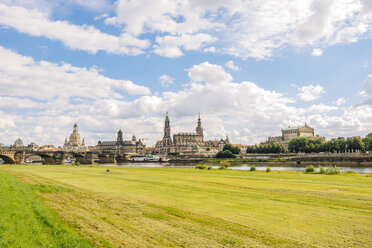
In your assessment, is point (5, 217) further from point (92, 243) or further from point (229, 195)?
point (229, 195)

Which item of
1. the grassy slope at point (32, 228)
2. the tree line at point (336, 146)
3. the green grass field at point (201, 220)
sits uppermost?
the tree line at point (336, 146)

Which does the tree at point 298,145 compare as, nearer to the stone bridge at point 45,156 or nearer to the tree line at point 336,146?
the tree line at point 336,146

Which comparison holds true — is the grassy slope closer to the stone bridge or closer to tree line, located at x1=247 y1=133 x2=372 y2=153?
the stone bridge

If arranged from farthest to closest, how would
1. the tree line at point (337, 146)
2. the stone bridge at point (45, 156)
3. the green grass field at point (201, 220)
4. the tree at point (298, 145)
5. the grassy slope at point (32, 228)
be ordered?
the tree at point (298, 145) < the tree line at point (337, 146) < the stone bridge at point (45, 156) < the green grass field at point (201, 220) < the grassy slope at point (32, 228)

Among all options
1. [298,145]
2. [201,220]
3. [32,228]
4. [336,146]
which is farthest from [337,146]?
[32,228]

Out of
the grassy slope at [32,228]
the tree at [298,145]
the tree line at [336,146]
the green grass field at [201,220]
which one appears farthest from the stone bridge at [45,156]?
the tree line at [336,146]

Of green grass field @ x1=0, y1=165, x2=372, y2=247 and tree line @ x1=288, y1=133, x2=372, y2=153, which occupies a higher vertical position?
tree line @ x1=288, y1=133, x2=372, y2=153

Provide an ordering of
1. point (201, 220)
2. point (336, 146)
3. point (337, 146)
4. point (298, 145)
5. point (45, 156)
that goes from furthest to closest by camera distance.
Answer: point (298, 145) < point (336, 146) < point (337, 146) < point (45, 156) < point (201, 220)

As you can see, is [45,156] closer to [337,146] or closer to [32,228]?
[32,228]

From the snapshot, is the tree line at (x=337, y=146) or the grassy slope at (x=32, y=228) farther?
the tree line at (x=337, y=146)

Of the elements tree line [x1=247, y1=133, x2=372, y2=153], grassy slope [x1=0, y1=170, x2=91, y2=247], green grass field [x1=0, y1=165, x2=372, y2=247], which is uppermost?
tree line [x1=247, y1=133, x2=372, y2=153]

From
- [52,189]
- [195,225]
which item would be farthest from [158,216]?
[52,189]

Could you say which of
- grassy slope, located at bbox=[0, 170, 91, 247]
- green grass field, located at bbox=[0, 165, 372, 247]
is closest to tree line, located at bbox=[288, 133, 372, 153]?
green grass field, located at bbox=[0, 165, 372, 247]

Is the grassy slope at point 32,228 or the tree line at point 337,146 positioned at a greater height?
the tree line at point 337,146
